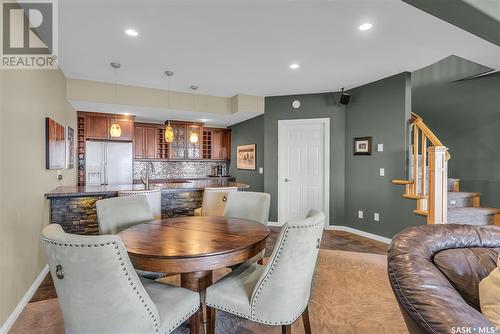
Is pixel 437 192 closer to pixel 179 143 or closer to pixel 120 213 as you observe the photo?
pixel 120 213

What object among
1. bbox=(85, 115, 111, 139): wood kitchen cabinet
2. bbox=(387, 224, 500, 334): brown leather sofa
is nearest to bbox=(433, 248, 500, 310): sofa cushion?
bbox=(387, 224, 500, 334): brown leather sofa

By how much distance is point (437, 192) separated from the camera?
3.34 metres

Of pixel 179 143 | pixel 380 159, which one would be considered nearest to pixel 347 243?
pixel 380 159

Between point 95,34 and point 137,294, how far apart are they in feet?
8.75

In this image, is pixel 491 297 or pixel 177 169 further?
pixel 177 169

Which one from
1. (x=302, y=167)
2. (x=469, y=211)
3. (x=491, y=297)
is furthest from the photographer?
(x=302, y=167)

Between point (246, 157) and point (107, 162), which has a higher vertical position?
point (246, 157)

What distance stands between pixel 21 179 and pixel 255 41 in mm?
2610

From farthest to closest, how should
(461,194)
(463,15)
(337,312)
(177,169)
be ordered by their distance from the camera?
1. (177,169)
2. (461,194)
3. (337,312)
4. (463,15)

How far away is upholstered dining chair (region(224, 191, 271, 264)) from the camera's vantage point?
2747mm

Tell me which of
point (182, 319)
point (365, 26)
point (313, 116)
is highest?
point (365, 26)

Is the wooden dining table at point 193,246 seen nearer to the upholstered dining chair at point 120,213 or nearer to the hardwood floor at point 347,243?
the upholstered dining chair at point 120,213

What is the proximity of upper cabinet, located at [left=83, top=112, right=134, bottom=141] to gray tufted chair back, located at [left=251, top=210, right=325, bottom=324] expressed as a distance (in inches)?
192

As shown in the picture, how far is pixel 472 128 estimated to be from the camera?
433cm
